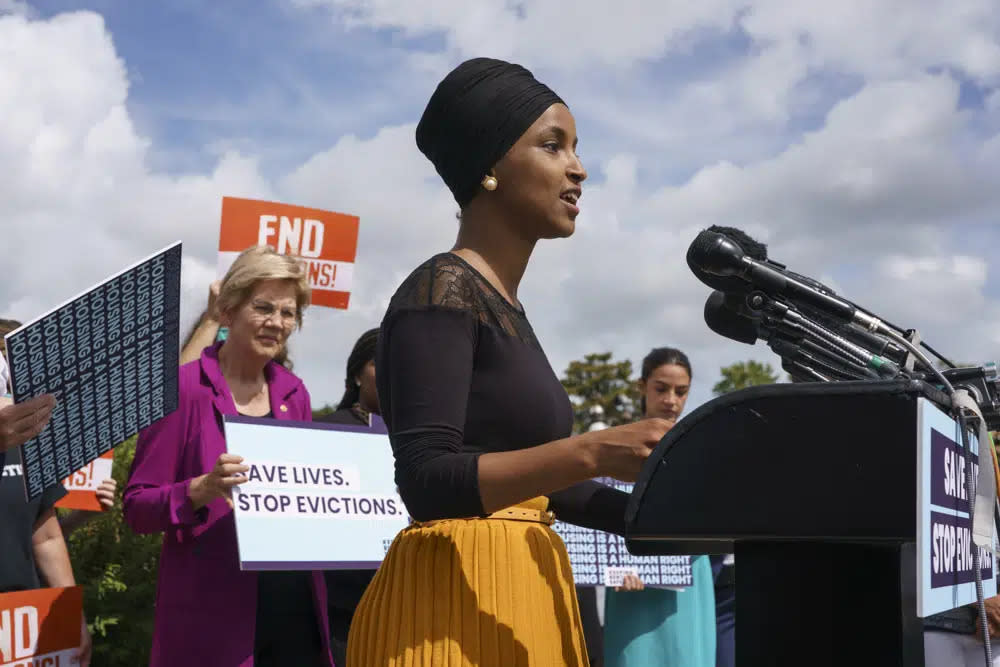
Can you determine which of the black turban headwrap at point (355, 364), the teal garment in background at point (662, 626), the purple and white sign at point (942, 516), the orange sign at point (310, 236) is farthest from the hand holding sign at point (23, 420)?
the orange sign at point (310, 236)

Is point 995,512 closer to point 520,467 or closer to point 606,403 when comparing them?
point 520,467

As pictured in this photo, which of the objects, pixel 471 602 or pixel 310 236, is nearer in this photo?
pixel 471 602

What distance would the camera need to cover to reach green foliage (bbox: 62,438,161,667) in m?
6.68

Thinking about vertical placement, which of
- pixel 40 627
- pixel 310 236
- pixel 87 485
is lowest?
pixel 40 627

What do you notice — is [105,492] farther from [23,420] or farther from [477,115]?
[477,115]

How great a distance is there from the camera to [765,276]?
1.88m

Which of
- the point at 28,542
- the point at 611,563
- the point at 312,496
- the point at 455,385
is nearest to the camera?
the point at 455,385

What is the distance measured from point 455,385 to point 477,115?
22.9 inches

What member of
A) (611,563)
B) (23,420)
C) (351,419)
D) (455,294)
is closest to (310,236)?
(351,419)

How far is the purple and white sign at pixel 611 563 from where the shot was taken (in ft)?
17.6

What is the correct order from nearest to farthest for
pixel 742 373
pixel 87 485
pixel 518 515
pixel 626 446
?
pixel 626 446
pixel 518 515
pixel 87 485
pixel 742 373

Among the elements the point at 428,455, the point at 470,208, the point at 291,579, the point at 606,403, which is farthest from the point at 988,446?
the point at 606,403

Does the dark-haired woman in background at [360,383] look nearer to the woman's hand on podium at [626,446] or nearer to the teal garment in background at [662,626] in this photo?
the teal garment in background at [662,626]

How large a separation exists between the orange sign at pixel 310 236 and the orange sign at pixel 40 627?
3520mm
